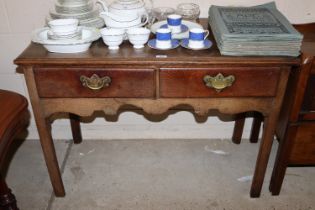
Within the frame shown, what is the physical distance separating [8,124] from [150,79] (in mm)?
581

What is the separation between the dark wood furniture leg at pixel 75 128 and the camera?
1.94 m

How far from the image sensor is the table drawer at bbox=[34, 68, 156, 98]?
127 centimetres

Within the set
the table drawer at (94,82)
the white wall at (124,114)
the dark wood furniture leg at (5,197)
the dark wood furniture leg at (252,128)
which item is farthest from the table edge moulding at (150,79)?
the dark wood furniture leg at (252,128)

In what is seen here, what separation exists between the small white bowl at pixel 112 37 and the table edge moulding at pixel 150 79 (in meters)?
0.03

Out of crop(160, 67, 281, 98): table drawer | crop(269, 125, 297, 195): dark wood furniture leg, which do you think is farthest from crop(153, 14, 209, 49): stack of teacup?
crop(269, 125, 297, 195): dark wood furniture leg

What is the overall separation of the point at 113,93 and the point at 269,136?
0.68 metres

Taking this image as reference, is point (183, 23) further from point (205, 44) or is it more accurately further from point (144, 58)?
point (144, 58)

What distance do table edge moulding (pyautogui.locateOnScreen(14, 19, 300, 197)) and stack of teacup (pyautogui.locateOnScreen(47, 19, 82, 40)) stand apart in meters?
0.07

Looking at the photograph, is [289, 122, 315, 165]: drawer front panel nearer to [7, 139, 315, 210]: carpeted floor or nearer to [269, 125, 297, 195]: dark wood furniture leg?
[269, 125, 297, 195]: dark wood furniture leg

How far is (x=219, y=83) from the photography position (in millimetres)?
1274

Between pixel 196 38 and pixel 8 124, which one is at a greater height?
pixel 196 38

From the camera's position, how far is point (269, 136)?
1.45 meters

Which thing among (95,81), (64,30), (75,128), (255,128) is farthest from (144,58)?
(255,128)

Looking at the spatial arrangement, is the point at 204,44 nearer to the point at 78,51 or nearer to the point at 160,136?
the point at 78,51
